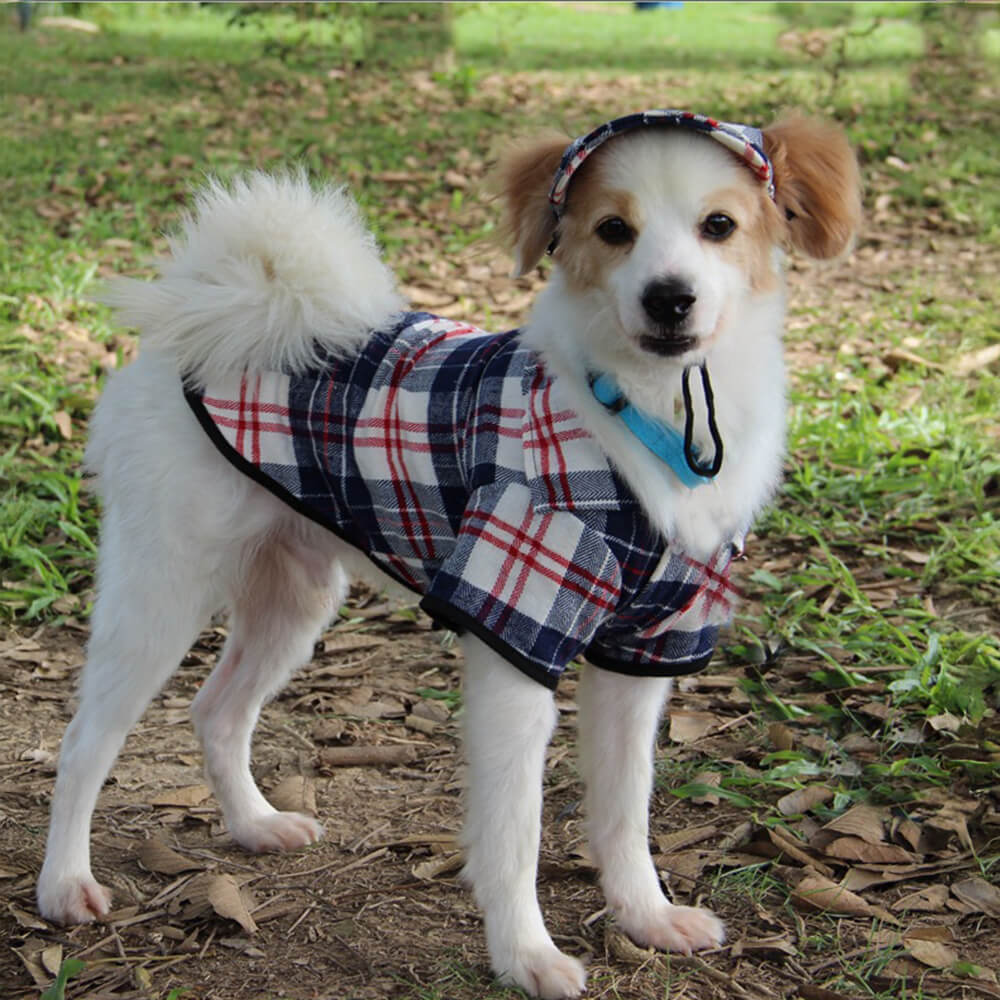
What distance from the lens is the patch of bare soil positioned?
8.46 ft

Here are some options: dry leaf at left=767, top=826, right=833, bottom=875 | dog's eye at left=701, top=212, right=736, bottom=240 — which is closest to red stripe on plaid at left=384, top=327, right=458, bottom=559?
dog's eye at left=701, top=212, right=736, bottom=240

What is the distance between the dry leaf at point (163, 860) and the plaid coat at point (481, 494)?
0.87 m

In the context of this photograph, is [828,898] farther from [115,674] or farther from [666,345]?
[115,674]

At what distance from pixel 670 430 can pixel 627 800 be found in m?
0.83

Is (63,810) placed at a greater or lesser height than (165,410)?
lesser

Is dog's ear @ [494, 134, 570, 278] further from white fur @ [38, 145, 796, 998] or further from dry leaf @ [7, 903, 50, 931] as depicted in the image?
dry leaf @ [7, 903, 50, 931]

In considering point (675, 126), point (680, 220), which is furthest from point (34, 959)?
point (675, 126)

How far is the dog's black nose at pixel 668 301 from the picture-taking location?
2.31 metres

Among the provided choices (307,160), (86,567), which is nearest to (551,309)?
(86,567)

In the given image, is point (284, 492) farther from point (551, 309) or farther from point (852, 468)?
point (852, 468)

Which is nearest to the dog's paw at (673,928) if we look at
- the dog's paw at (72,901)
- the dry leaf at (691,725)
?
the dry leaf at (691,725)

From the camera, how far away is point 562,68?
37.3 feet

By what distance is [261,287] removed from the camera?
2881 mm

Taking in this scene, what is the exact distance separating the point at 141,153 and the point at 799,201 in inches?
281
